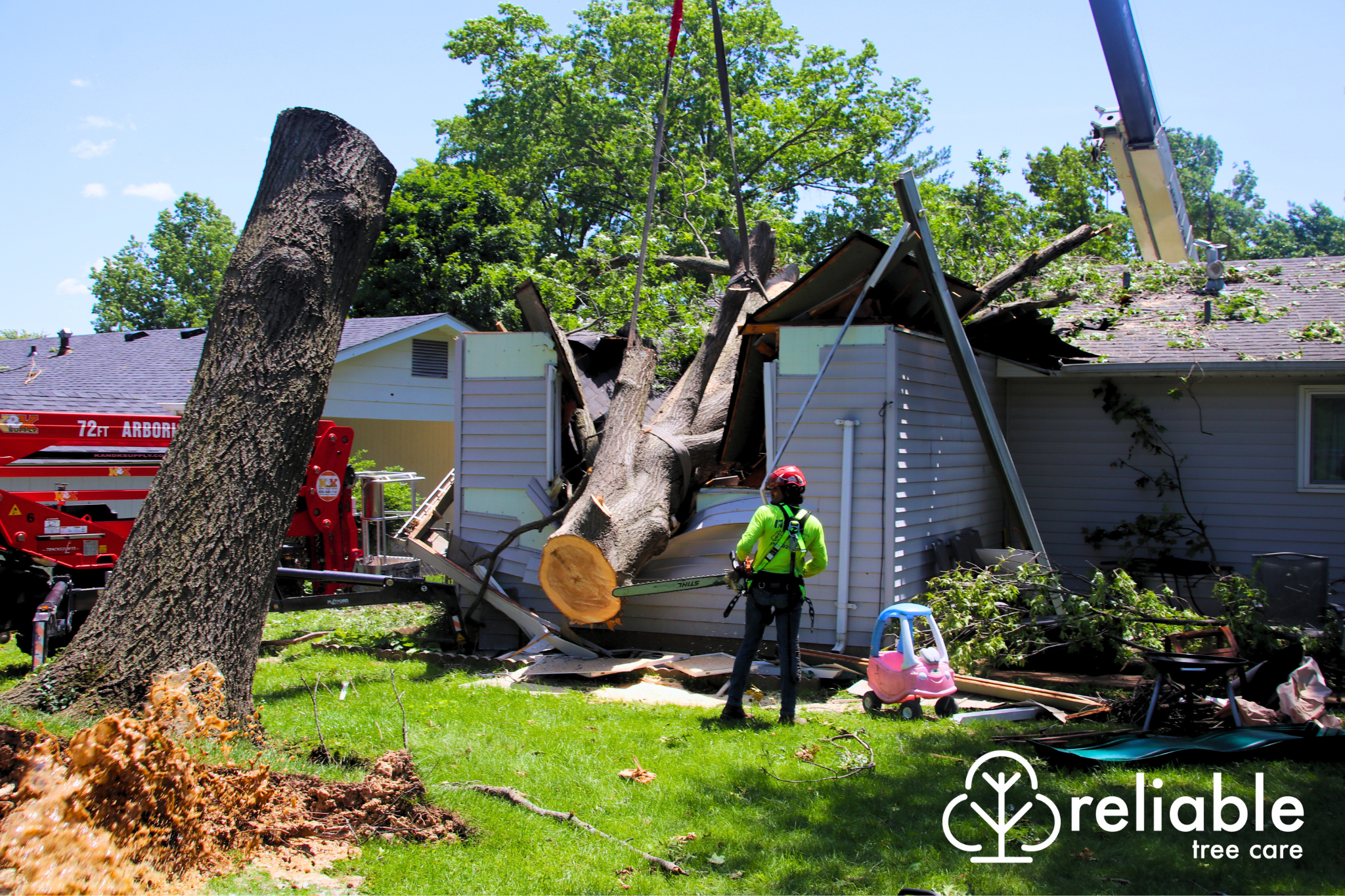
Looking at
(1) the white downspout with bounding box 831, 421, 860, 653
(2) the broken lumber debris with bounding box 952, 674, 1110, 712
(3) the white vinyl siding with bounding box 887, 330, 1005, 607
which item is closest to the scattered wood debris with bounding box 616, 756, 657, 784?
(2) the broken lumber debris with bounding box 952, 674, 1110, 712

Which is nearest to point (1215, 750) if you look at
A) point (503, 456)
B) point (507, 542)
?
point (507, 542)

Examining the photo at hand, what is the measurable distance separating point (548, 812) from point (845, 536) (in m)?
4.17

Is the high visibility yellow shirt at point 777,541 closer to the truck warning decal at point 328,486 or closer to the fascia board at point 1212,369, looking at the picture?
the truck warning decal at point 328,486

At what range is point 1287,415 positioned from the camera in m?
10.4

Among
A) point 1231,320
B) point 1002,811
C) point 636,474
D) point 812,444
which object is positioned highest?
point 1231,320

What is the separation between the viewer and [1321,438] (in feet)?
33.9

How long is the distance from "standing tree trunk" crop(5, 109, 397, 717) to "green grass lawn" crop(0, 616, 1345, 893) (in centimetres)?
78

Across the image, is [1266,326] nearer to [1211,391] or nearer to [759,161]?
[1211,391]

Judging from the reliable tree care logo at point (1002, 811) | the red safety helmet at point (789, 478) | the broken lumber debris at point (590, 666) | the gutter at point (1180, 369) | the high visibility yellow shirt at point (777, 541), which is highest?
the gutter at point (1180, 369)

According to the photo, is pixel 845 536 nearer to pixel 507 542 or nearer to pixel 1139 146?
pixel 507 542

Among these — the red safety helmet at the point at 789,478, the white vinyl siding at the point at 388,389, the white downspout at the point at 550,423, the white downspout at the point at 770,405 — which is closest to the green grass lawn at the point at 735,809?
the red safety helmet at the point at 789,478

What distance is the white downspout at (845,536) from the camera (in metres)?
7.96

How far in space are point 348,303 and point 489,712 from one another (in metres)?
3.00

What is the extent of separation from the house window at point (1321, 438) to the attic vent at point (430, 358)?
1497 cm
